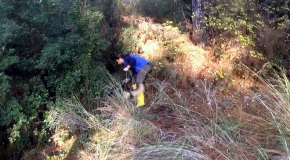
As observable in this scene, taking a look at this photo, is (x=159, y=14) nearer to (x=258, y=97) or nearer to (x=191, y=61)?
(x=191, y=61)

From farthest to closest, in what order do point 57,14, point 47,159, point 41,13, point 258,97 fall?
point 57,14 < point 41,13 < point 47,159 < point 258,97

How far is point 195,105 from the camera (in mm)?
6164

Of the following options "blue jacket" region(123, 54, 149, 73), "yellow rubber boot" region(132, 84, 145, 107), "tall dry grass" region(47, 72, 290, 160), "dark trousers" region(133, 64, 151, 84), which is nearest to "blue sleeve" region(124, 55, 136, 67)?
"blue jacket" region(123, 54, 149, 73)

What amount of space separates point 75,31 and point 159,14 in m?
3.32

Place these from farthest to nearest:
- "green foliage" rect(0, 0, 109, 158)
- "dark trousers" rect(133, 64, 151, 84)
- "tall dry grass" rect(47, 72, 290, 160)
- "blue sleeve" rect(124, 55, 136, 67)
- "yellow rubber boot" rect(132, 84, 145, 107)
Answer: "dark trousers" rect(133, 64, 151, 84)
"blue sleeve" rect(124, 55, 136, 67)
"yellow rubber boot" rect(132, 84, 145, 107)
"green foliage" rect(0, 0, 109, 158)
"tall dry grass" rect(47, 72, 290, 160)

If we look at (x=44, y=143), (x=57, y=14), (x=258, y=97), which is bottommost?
(x=44, y=143)

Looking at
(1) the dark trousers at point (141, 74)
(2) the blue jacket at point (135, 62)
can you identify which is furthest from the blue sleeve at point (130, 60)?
(1) the dark trousers at point (141, 74)

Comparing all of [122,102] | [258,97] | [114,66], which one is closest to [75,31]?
[114,66]

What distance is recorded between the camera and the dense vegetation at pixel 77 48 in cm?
632

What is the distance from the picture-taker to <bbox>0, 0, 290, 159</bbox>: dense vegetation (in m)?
6.32

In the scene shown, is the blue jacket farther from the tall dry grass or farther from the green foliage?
the green foliage

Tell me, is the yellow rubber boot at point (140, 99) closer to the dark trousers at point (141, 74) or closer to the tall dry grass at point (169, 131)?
the tall dry grass at point (169, 131)

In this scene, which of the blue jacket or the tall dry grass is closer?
the tall dry grass

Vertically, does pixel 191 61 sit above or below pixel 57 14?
below
